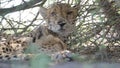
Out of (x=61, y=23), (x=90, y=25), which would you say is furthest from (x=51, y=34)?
(x=90, y=25)

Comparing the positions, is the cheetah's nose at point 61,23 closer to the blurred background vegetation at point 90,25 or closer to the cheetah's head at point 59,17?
the cheetah's head at point 59,17

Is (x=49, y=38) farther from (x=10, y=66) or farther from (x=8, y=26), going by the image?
(x=10, y=66)

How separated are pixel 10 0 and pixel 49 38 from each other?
140 centimetres

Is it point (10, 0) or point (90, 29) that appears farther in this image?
point (90, 29)

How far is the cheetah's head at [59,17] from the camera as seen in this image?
9.55ft

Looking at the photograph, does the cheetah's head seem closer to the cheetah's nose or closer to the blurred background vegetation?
the cheetah's nose

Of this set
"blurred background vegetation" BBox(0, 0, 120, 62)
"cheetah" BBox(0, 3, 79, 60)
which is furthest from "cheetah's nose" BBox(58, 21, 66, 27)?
"blurred background vegetation" BBox(0, 0, 120, 62)

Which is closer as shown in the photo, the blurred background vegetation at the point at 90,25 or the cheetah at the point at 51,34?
the blurred background vegetation at the point at 90,25

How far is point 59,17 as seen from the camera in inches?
126

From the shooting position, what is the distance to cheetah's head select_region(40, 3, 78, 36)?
2910mm

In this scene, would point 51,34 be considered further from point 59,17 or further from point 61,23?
point 61,23

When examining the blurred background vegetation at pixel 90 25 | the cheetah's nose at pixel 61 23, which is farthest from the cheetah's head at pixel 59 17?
the blurred background vegetation at pixel 90 25

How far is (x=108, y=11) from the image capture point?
6.55ft


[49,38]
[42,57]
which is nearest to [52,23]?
[49,38]
